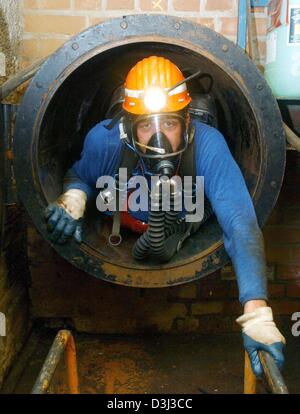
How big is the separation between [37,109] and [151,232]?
2.06 feet

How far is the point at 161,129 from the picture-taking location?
75.4 inches

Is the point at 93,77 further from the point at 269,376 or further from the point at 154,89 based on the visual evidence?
the point at 269,376

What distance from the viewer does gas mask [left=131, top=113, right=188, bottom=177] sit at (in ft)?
6.14

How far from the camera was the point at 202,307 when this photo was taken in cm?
285

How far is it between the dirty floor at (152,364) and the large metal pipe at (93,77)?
76cm

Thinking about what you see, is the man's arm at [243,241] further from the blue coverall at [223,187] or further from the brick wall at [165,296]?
the brick wall at [165,296]

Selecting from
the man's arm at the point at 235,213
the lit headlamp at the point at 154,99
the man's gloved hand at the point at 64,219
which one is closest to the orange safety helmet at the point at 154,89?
the lit headlamp at the point at 154,99

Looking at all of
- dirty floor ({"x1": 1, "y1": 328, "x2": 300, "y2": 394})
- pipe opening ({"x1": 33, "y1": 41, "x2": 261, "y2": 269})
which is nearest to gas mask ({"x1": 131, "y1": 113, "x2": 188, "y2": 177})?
pipe opening ({"x1": 33, "y1": 41, "x2": 261, "y2": 269})

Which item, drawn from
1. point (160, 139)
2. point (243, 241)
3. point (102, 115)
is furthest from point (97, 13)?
point (243, 241)

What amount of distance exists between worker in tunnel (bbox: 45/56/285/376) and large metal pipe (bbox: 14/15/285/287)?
0.06 meters

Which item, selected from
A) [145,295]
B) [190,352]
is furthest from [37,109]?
[190,352]
